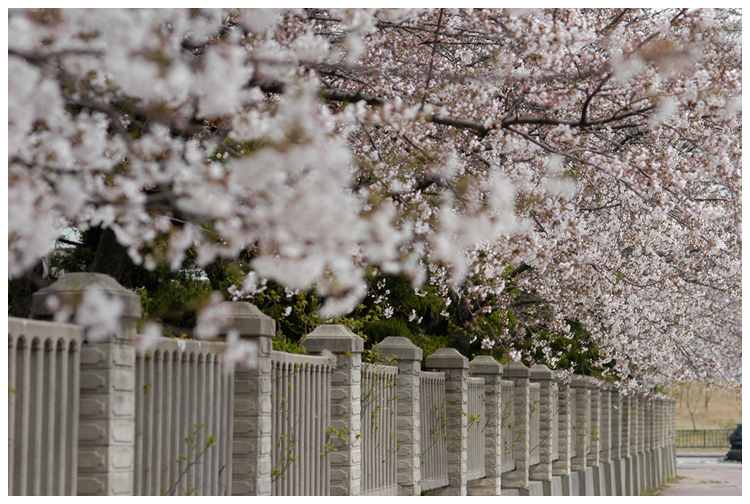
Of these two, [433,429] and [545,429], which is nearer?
[433,429]

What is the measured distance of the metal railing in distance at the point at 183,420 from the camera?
5391 mm

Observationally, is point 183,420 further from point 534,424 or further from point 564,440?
point 564,440

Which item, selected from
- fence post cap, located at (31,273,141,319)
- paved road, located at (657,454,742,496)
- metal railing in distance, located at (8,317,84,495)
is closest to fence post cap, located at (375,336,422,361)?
fence post cap, located at (31,273,141,319)

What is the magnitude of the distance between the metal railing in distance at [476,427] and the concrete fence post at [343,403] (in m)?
3.99

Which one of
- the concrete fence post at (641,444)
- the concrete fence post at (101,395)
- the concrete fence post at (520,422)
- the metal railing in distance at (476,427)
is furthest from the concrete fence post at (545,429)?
the concrete fence post at (101,395)

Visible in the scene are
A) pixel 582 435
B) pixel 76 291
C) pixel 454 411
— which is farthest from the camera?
pixel 582 435

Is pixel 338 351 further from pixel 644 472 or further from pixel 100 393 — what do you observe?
pixel 644 472

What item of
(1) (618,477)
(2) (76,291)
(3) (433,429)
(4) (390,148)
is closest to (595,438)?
(1) (618,477)

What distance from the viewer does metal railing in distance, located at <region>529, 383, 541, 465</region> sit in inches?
632

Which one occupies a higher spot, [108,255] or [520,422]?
[108,255]

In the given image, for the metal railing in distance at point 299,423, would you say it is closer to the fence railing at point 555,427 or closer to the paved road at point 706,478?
the fence railing at point 555,427

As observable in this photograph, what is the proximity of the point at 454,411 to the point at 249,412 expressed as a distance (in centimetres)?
551

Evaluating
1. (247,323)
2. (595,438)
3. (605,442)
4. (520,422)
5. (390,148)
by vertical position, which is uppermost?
(390,148)

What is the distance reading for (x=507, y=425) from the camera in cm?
1516
